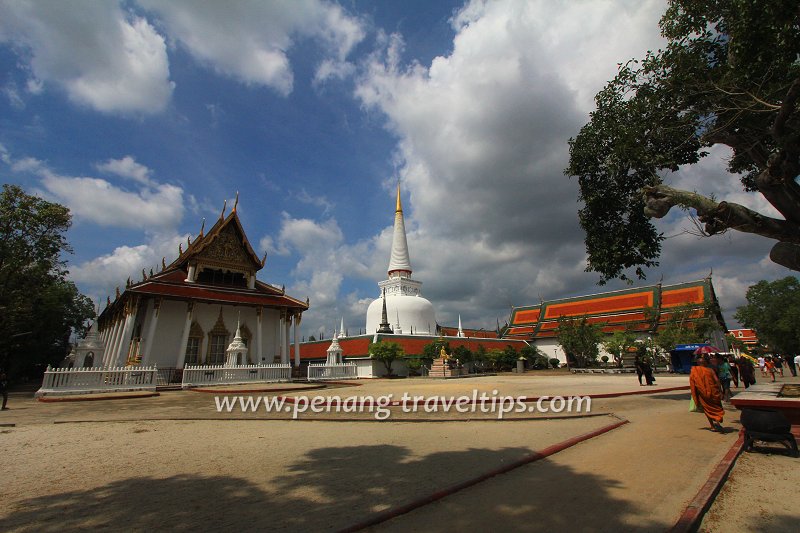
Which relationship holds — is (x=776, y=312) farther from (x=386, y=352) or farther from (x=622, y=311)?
(x=386, y=352)

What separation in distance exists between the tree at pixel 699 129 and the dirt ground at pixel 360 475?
4696 millimetres

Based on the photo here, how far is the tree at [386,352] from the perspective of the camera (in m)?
32.2

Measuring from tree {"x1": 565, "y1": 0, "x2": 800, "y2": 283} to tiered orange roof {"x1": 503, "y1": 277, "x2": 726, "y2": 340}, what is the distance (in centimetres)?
3019

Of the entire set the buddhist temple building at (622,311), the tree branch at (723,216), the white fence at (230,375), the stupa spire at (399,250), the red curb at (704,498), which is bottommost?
the red curb at (704,498)

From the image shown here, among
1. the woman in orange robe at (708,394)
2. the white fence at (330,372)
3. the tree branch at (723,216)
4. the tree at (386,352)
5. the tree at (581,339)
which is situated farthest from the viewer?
the tree at (581,339)

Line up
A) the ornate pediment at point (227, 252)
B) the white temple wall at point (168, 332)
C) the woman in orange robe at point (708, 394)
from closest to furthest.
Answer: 1. the woman in orange robe at point (708, 394)
2. the white temple wall at point (168, 332)
3. the ornate pediment at point (227, 252)

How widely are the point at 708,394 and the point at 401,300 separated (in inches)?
1726

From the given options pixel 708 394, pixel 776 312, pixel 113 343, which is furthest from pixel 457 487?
pixel 776 312

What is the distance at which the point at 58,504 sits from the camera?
376cm

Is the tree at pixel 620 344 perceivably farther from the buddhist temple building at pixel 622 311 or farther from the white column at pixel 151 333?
the white column at pixel 151 333

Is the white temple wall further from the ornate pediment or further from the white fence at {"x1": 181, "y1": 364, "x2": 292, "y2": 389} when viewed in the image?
the white fence at {"x1": 181, "y1": 364, "x2": 292, "y2": 389}

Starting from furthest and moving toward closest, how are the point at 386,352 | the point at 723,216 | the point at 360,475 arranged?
the point at 386,352 → the point at 723,216 → the point at 360,475

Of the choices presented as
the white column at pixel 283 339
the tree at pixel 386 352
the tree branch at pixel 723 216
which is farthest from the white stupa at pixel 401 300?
the tree branch at pixel 723 216

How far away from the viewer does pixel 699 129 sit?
31.6 ft
